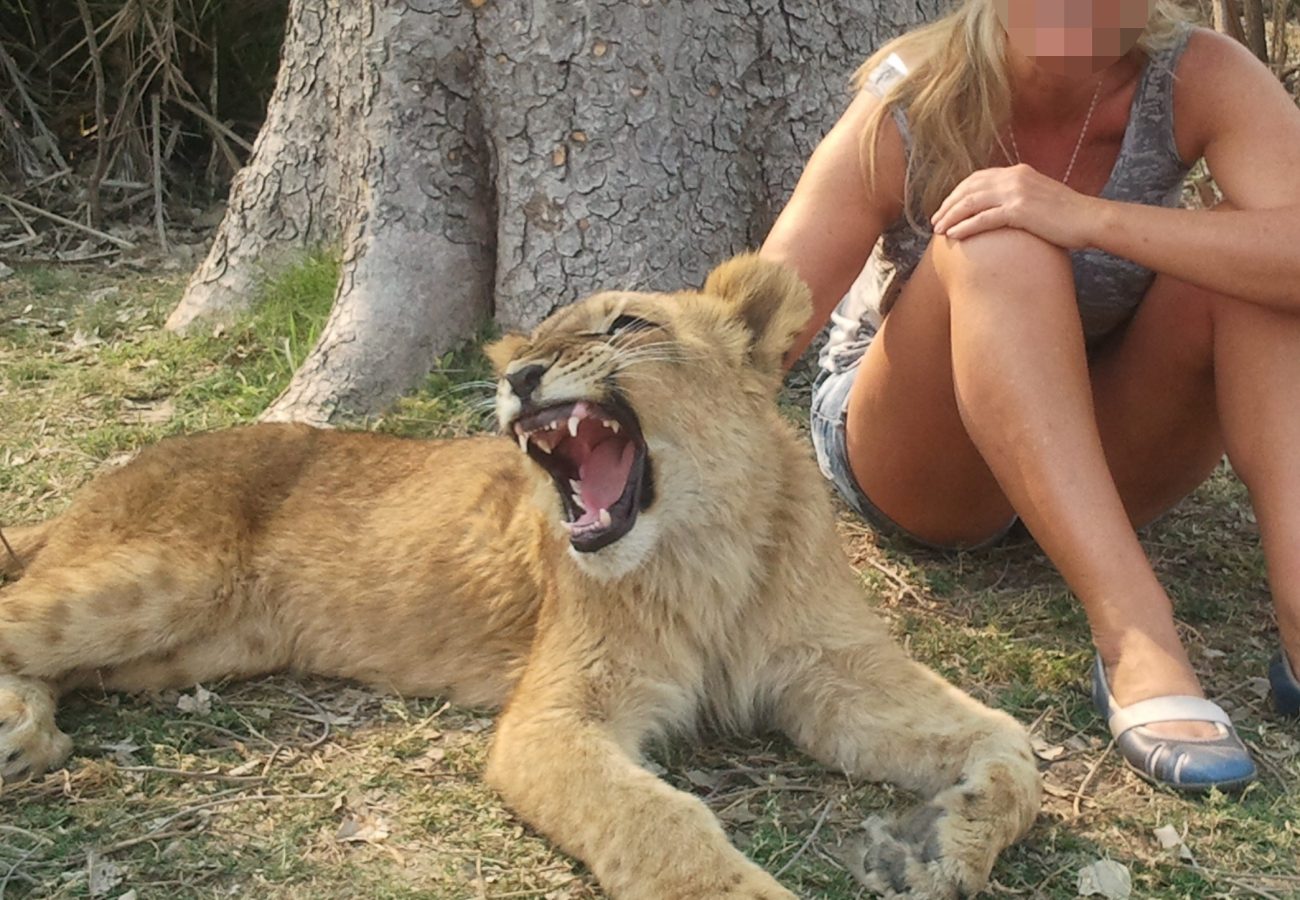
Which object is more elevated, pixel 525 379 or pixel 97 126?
pixel 525 379

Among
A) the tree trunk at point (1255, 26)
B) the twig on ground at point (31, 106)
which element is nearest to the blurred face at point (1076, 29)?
the tree trunk at point (1255, 26)

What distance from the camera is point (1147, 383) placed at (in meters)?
3.38

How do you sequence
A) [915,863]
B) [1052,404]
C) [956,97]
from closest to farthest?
[915,863], [1052,404], [956,97]

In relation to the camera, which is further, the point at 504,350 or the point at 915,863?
the point at 504,350

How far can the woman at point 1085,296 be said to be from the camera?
2938 mm

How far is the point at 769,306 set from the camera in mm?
2984

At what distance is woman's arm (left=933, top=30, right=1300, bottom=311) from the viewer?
9.68ft

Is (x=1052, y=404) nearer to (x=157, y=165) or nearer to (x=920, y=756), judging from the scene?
(x=920, y=756)

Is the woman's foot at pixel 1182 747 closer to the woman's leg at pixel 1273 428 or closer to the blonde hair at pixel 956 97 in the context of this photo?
the woman's leg at pixel 1273 428

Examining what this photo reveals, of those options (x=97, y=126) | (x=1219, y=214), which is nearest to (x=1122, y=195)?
(x=1219, y=214)

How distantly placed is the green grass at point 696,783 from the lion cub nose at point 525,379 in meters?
0.78

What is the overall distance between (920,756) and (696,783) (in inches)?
17.3

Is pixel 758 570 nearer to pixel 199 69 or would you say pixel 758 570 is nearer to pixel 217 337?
pixel 217 337

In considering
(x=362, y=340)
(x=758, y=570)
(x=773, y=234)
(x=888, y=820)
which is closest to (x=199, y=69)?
(x=362, y=340)
